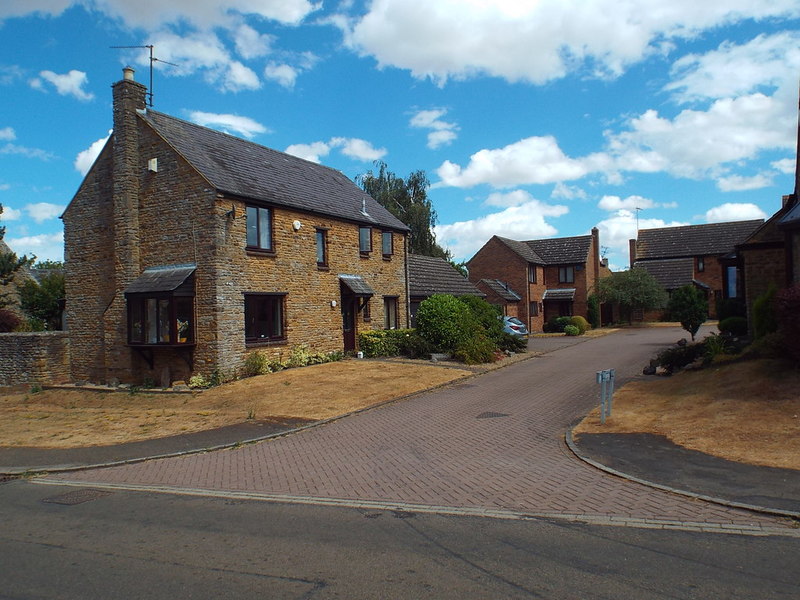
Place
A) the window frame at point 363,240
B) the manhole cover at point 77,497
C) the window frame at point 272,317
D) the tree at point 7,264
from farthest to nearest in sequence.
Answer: the tree at point 7,264
the window frame at point 363,240
the window frame at point 272,317
the manhole cover at point 77,497

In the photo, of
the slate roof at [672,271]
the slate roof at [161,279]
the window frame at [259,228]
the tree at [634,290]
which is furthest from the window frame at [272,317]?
the slate roof at [672,271]

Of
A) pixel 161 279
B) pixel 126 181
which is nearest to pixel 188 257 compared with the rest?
pixel 161 279

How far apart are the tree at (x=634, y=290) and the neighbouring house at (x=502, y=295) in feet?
25.0

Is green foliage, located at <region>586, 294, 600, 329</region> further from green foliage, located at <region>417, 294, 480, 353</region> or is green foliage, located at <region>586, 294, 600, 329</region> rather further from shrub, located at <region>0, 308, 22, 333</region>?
shrub, located at <region>0, 308, 22, 333</region>

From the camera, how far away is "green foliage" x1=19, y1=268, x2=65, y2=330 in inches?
1155

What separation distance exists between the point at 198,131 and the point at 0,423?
12035mm

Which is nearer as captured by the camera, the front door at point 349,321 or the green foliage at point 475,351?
→ the green foliage at point 475,351

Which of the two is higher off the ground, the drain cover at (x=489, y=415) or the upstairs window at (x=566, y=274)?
the upstairs window at (x=566, y=274)

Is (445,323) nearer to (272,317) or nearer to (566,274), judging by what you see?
(272,317)

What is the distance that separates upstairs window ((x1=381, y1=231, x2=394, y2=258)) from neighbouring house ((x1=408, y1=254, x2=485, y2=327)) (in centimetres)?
241

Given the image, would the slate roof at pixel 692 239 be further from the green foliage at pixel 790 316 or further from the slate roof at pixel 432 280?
the green foliage at pixel 790 316

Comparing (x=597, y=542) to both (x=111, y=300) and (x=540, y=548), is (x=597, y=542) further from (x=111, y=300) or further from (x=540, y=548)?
(x=111, y=300)

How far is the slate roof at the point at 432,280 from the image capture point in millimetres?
30219

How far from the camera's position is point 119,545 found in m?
6.29
